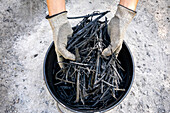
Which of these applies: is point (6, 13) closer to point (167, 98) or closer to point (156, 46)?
point (156, 46)

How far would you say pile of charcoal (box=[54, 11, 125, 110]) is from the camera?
1217mm

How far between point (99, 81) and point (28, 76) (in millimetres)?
836

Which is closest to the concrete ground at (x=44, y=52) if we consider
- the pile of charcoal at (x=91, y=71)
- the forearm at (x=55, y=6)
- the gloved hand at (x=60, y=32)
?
the pile of charcoal at (x=91, y=71)

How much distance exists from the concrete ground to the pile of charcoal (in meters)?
0.35

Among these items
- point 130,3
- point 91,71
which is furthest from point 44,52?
point 130,3

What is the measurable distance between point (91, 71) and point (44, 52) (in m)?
0.76

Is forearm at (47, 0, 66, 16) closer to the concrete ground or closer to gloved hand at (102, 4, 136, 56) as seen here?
gloved hand at (102, 4, 136, 56)

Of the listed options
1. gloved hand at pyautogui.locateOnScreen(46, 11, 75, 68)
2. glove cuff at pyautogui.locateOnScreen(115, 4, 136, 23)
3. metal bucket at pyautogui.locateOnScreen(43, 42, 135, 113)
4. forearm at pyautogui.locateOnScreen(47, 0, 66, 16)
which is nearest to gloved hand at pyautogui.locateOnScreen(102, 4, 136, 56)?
glove cuff at pyautogui.locateOnScreen(115, 4, 136, 23)

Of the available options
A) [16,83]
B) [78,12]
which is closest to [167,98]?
[78,12]

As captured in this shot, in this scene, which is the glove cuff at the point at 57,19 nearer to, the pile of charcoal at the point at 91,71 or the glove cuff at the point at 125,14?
the pile of charcoal at the point at 91,71

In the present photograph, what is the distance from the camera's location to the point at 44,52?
1787mm

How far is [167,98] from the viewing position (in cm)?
162

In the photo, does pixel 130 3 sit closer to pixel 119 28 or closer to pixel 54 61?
pixel 119 28

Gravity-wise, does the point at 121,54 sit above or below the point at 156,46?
above
